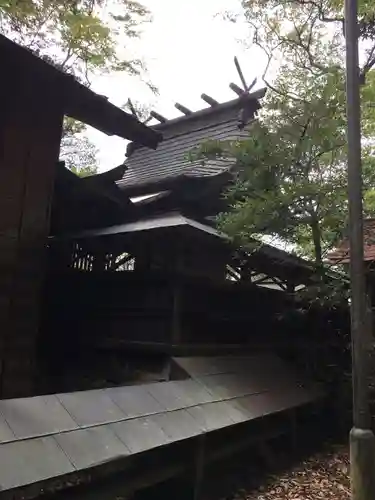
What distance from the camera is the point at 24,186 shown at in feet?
21.0

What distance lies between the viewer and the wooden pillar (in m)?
6.15

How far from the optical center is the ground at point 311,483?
19.8 ft

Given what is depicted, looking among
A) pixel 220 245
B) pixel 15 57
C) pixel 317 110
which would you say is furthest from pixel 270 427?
pixel 15 57

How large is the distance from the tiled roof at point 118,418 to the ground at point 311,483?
957mm

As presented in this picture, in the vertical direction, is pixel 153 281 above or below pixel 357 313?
above

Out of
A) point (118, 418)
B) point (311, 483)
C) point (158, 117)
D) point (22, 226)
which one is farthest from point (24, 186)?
point (158, 117)

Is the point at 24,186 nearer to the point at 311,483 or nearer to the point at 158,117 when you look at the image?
the point at 311,483

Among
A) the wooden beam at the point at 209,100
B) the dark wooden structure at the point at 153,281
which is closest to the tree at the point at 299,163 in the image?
the dark wooden structure at the point at 153,281

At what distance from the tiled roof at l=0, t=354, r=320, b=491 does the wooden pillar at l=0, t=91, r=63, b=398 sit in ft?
4.89

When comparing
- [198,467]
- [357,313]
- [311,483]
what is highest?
[357,313]

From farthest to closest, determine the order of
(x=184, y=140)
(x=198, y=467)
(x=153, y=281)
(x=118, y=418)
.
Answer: (x=184, y=140), (x=153, y=281), (x=198, y=467), (x=118, y=418)

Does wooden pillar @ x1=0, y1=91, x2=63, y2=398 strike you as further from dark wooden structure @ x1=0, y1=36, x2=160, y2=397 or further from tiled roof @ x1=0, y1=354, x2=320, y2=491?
tiled roof @ x1=0, y1=354, x2=320, y2=491

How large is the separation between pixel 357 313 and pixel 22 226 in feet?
14.4

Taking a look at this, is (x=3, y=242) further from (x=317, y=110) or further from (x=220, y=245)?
(x=317, y=110)
